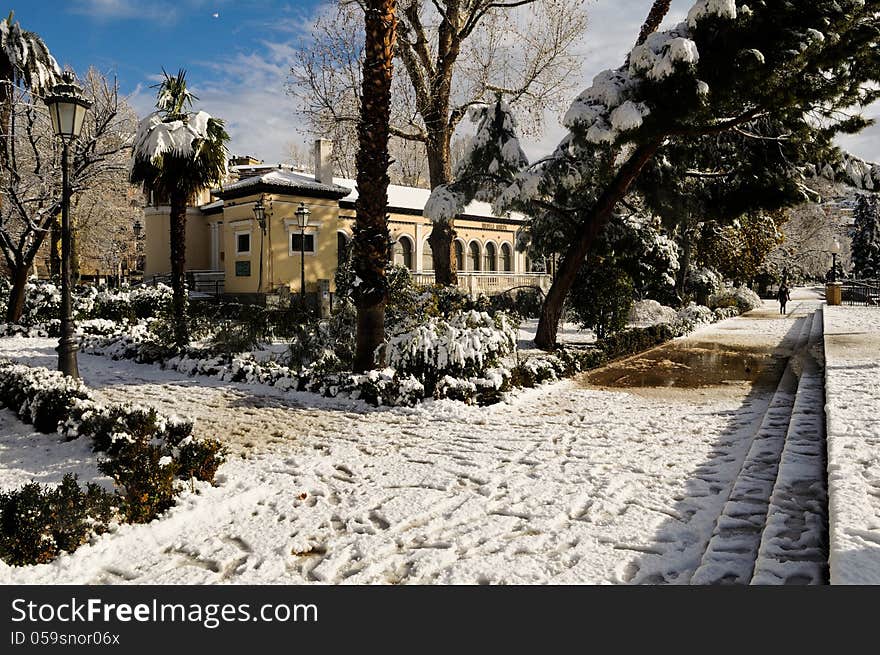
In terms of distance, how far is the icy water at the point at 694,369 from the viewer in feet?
34.5

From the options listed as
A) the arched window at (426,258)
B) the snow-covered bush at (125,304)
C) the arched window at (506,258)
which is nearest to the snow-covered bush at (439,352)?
the snow-covered bush at (125,304)

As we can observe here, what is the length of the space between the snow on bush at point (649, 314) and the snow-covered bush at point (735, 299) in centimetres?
885

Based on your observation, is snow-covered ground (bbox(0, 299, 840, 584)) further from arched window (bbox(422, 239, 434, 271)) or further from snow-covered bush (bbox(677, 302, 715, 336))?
arched window (bbox(422, 239, 434, 271))

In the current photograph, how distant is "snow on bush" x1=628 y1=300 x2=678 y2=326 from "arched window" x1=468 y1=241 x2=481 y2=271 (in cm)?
1669

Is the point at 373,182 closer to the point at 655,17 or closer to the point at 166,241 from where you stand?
the point at 655,17

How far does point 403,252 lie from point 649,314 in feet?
51.0

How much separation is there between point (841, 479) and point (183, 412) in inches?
299

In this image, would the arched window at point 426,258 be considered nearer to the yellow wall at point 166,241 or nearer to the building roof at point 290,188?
the building roof at point 290,188

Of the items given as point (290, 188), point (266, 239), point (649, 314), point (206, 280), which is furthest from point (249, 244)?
point (649, 314)
